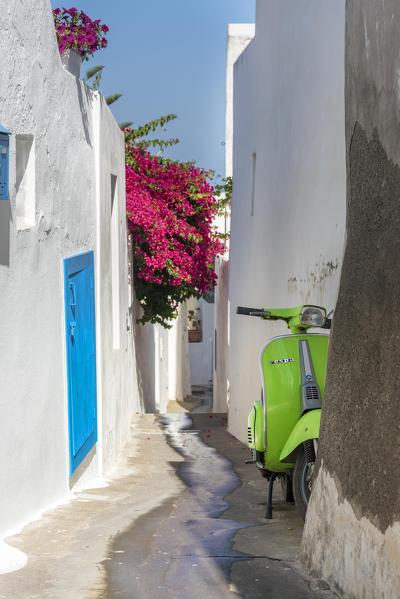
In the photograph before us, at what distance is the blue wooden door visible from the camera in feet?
20.6

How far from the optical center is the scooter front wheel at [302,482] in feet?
16.3

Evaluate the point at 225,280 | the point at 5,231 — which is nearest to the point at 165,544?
the point at 5,231

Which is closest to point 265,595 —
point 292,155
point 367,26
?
point 367,26

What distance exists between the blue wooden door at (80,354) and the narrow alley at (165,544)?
17.7 inches

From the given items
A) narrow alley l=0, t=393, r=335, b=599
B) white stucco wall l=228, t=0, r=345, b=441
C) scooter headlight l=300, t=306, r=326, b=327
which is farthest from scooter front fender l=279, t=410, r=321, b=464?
white stucco wall l=228, t=0, r=345, b=441

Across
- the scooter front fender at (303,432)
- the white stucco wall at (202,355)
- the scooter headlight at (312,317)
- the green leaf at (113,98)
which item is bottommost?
the white stucco wall at (202,355)

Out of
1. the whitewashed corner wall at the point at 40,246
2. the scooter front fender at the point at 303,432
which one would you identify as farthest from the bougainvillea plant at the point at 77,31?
the scooter front fender at the point at 303,432

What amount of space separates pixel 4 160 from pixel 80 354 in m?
2.61

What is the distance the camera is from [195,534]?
475 centimetres

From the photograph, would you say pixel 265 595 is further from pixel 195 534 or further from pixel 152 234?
pixel 152 234

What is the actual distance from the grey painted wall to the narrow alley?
307mm

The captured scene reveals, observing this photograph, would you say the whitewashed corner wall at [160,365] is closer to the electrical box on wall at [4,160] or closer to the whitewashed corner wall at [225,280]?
the whitewashed corner wall at [225,280]

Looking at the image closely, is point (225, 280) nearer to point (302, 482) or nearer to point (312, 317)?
point (312, 317)

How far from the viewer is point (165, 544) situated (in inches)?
175
